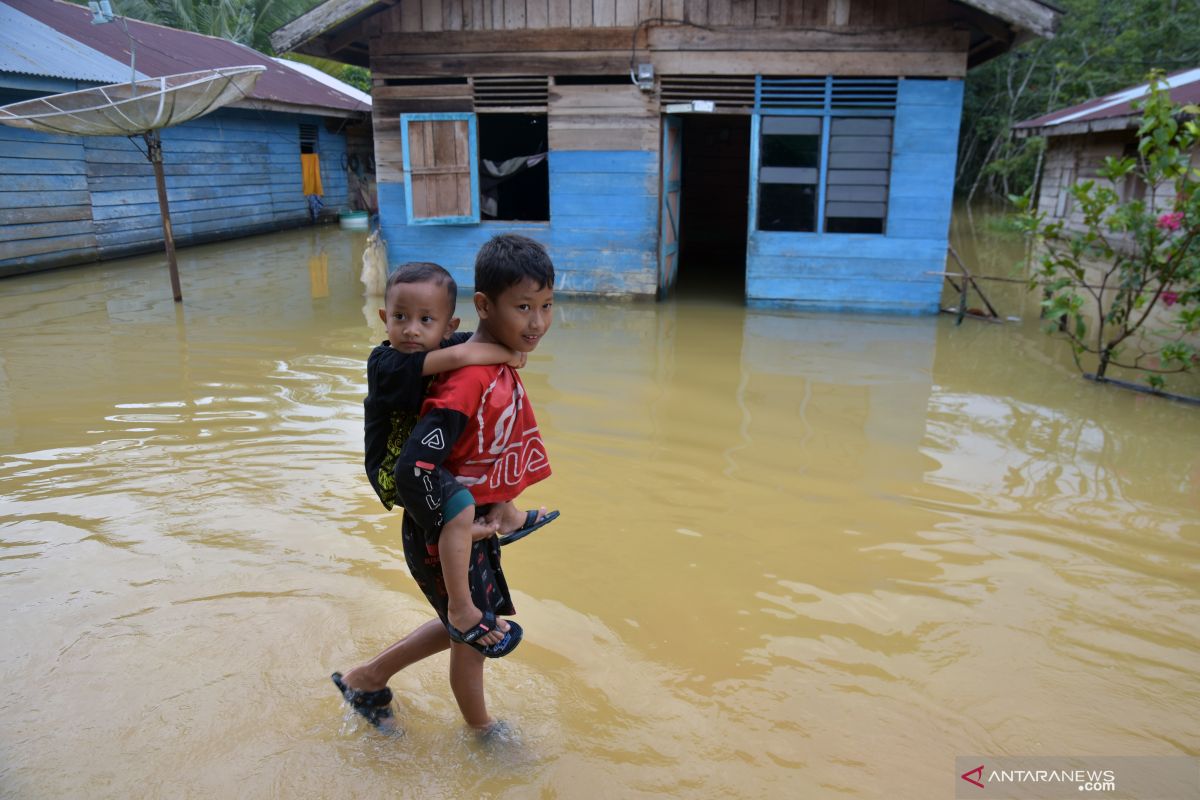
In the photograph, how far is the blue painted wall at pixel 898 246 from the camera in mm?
8797

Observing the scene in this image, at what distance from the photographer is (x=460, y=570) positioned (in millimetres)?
1943

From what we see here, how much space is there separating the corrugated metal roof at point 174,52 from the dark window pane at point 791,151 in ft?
25.3

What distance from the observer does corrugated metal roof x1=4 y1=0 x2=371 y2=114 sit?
12.5m

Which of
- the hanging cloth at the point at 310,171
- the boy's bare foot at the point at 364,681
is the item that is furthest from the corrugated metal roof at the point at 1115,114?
the hanging cloth at the point at 310,171

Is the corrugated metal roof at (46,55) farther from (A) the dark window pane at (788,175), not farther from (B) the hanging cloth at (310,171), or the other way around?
(A) the dark window pane at (788,175)

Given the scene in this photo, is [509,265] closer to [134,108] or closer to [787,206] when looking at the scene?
[787,206]

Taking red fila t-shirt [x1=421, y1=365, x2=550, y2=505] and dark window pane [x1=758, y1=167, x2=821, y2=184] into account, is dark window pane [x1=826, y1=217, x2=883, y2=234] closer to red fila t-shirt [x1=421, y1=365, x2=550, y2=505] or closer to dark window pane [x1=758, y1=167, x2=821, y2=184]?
dark window pane [x1=758, y1=167, x2=821, y2=184]

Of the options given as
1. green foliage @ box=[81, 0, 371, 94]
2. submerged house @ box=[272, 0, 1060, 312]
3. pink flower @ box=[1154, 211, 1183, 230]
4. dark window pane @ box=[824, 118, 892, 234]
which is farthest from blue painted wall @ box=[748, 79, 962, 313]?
green foliage @ box=[81, 0, 371, 94]

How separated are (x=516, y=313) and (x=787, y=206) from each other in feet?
26.4

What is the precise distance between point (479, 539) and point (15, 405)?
5.17 m

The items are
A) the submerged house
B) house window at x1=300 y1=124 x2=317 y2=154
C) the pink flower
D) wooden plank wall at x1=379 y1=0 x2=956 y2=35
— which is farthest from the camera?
house window at x1=300 y1=124 x2=317 y2=154

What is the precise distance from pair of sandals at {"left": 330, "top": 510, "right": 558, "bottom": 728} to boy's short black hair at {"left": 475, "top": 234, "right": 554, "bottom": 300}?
65cm

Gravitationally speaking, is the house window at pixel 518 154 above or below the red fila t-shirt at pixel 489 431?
above

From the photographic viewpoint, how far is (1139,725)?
253 cm
